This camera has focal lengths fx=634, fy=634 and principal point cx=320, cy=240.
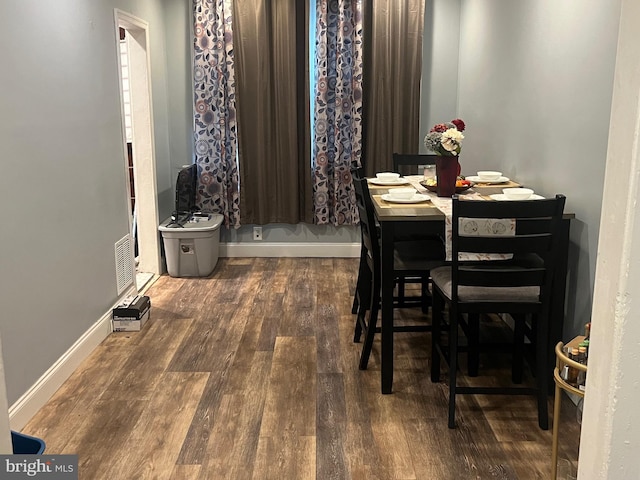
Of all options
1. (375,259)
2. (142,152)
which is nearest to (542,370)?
(375,259)

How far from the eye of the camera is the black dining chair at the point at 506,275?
252 centimetres

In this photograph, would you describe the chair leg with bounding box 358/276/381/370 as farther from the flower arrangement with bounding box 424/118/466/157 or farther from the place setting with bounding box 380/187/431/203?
the flower arrangement with bounding box 424/118/466/157

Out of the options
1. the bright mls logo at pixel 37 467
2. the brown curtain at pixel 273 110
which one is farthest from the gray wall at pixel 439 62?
the bright mls logo at pixel 37 467

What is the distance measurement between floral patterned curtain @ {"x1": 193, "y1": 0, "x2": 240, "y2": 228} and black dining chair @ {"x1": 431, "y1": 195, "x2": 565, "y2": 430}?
9.76ft

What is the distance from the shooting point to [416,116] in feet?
17.5

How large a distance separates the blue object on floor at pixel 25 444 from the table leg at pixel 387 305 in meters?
1.58

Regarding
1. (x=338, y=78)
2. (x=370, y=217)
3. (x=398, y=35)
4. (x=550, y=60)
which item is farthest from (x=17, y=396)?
(x=398, y=35)

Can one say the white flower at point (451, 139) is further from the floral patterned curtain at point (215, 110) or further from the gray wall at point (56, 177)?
the floral patterned curtain at point (215, 110)

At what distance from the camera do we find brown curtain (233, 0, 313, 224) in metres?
5.21

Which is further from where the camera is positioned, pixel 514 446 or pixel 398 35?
pixel 398 35

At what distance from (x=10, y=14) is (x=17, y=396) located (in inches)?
64.3

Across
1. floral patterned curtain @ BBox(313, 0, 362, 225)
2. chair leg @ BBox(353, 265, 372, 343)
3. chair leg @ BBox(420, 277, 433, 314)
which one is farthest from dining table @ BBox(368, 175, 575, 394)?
floral patterned curtain @ BBox(313, 0, 362, 225)

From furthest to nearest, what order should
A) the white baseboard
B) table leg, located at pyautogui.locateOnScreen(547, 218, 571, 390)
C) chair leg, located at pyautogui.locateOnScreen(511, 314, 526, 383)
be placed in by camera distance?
the white baseboard < chair leg, located at pyautogui.locateOnScreen(511, 314, 526, 383) < table leg, located at pyautogui.locateOnScreen(547, 218, 571, 390)

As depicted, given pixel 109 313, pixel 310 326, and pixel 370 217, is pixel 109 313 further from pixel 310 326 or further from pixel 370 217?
pixel 370 217
